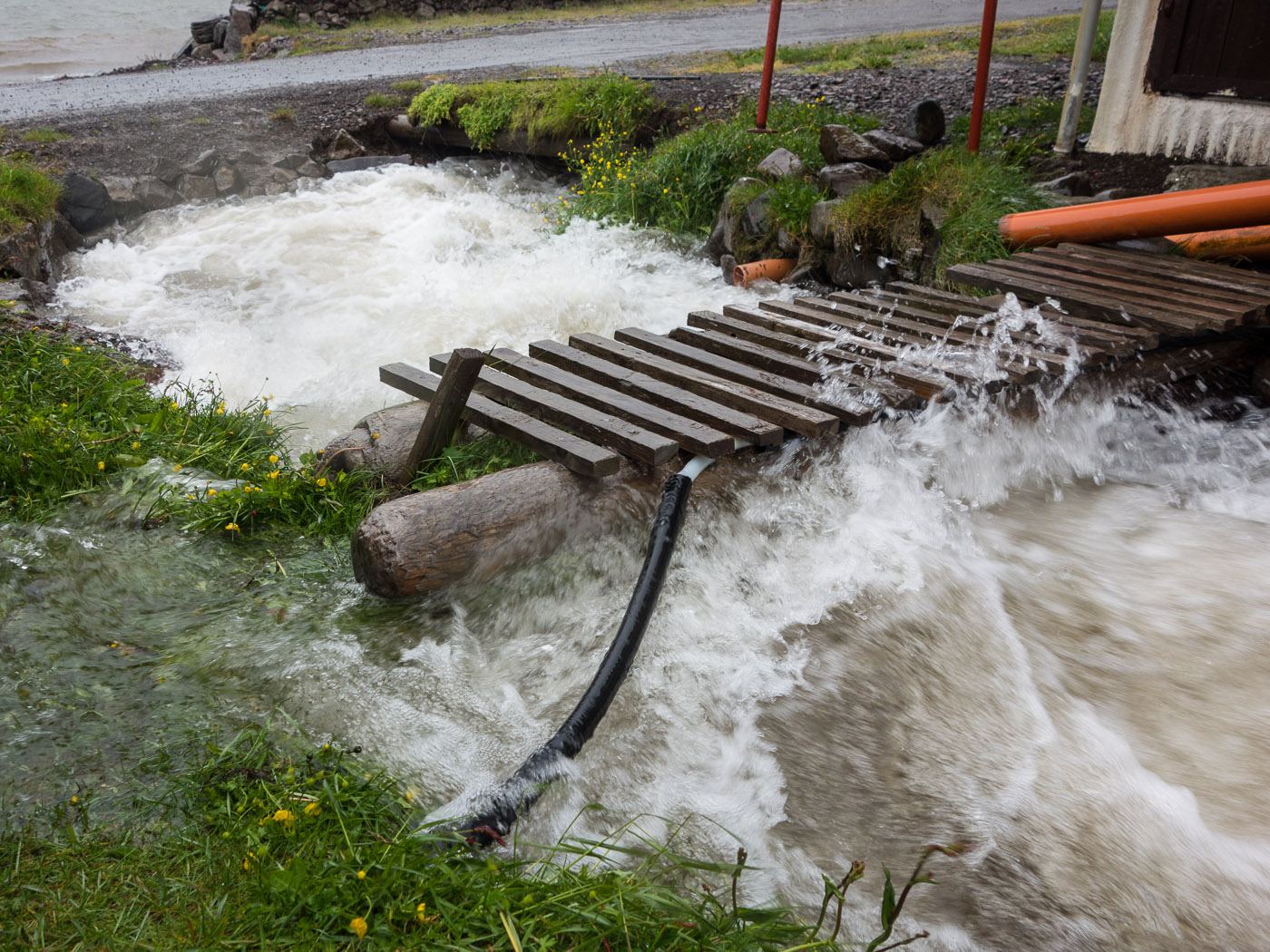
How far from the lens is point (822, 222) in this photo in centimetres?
699

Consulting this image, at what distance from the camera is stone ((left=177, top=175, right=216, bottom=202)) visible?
952 cm

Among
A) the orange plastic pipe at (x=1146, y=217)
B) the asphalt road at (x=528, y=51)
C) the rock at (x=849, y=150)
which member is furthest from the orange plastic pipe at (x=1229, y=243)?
the asphalt road at (x=528, y=51)

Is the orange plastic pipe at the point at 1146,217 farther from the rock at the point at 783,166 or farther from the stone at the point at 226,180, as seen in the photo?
the stone at the point at 226,180

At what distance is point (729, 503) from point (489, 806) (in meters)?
1.74

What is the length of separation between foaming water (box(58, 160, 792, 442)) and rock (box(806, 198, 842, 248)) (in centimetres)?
68

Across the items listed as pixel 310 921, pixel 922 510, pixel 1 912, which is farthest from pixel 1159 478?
pixel 1 912

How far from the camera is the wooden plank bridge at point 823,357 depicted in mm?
3723

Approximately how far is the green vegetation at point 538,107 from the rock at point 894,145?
320cm

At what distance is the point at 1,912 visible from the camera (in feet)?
6.86

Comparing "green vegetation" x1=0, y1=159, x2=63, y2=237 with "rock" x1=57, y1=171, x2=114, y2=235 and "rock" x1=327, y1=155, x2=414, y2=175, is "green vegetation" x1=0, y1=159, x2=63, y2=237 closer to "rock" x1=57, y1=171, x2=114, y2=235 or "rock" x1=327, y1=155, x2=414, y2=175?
"rock" x1=57, y1=171, x2=114, y2=235

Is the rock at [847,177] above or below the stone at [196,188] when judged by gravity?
above

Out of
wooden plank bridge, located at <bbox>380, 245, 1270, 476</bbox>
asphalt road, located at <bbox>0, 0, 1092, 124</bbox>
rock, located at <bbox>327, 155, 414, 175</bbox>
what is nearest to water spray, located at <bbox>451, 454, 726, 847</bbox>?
wooden plank bridge, located at <bbox>380, 245, 1270, 476</bbox>

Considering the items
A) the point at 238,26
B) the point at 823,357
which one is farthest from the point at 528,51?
the point at 823,357

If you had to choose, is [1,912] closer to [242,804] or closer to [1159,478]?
[242,804]
